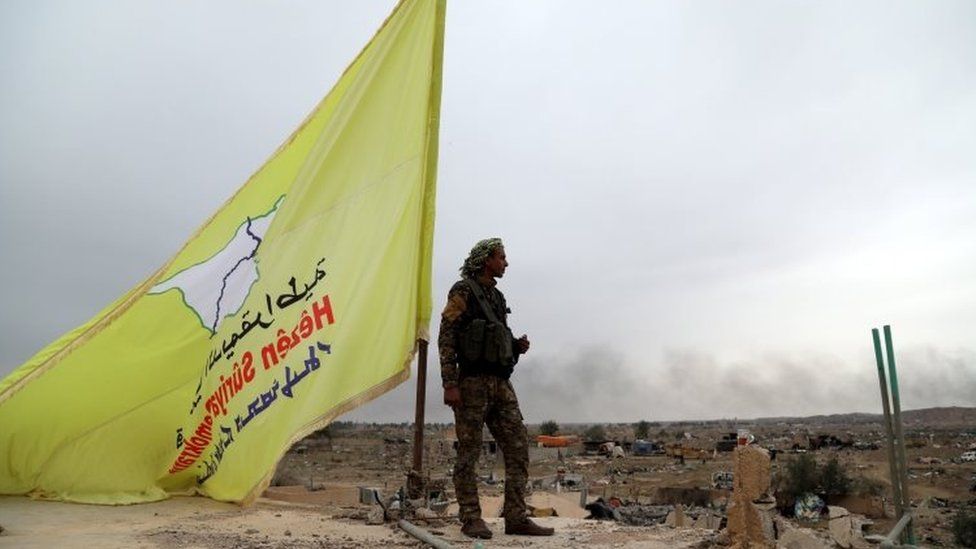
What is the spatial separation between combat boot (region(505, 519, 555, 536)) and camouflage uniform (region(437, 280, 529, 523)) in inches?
1.5

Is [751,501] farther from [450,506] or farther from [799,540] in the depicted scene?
[450,506]

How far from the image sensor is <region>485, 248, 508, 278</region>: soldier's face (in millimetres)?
5473

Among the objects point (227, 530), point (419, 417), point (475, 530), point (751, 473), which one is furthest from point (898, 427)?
point (227, 530)

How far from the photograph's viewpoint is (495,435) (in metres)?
5.40

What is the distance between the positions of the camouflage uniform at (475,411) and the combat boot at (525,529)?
4 centimetres

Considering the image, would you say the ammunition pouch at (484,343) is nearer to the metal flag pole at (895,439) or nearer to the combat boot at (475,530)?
the combat boot at (475,530)

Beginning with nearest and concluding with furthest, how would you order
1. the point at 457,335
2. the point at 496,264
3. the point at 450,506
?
the point at 457,335
the point at 496,264
the point at 450,506

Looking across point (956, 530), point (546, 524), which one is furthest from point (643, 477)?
point (546, 524)

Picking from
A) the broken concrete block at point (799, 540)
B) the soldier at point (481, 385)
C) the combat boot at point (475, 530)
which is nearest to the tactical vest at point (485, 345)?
the soldier at point (481, 385)

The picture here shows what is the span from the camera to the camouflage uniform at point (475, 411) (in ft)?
16.9

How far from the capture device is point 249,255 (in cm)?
642

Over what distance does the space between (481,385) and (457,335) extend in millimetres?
410

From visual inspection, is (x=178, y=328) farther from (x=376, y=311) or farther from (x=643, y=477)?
(x=643, y=477)

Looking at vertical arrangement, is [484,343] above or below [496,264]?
below
